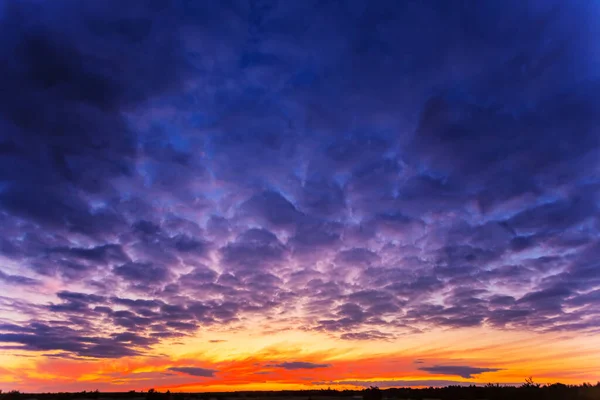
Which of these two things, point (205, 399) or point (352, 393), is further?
point (352, 393)

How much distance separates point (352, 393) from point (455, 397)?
44.6 feet

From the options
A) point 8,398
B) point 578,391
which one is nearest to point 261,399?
point 8,398

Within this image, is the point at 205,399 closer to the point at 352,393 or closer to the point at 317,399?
the point at 317,399

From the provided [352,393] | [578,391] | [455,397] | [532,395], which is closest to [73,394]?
[352,393]

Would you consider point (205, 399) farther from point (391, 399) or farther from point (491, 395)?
point (491, 395)

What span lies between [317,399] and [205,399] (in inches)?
460

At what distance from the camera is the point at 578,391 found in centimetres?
4762

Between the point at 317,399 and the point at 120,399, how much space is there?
2005cm

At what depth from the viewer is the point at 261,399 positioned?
46.5 meters

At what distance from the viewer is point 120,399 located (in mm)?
43281

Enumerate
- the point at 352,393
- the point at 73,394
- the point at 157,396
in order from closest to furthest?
the point at 157,396 → the point at 73,394 → the point at 352,393

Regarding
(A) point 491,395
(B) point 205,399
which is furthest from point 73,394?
(A) point 491,395

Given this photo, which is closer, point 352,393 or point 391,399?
point 391,399

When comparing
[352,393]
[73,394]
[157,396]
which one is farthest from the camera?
[352,393]
